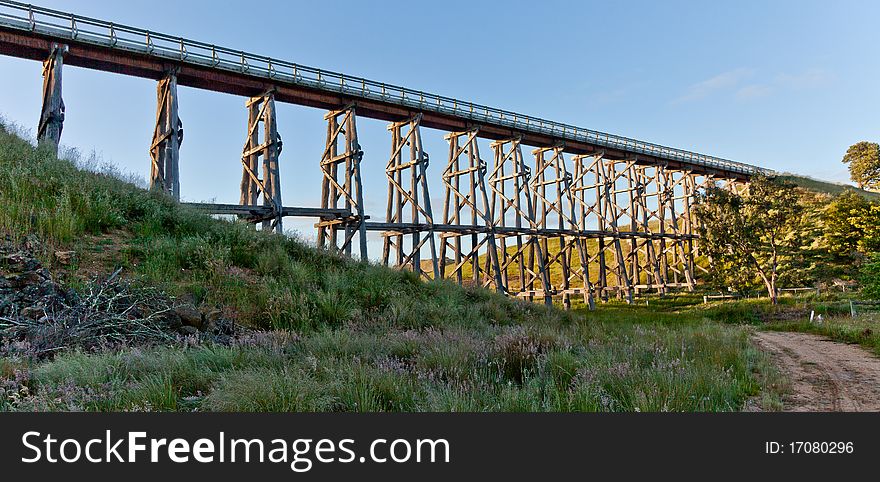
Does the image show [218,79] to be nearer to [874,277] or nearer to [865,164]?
[874,277]

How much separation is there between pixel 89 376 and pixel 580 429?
11.6 feet

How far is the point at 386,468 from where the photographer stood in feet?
8.30

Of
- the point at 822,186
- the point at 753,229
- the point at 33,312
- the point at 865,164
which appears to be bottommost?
the point at 33,312

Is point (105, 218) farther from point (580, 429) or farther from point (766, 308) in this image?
point (766, 308)

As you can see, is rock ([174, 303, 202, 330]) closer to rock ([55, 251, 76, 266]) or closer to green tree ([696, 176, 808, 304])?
rock ([55, 251, 76, 266])

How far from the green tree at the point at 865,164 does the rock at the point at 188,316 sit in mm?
69697

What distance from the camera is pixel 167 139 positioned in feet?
47.7

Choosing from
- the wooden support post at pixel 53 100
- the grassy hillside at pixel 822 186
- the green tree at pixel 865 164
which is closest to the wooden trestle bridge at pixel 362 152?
the wooden support post at pixel 53 100

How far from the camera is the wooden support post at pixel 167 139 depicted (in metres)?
14.2

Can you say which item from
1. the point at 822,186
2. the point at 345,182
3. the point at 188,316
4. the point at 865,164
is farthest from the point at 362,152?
the point at 865,164

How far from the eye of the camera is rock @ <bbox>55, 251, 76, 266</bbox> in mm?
6684

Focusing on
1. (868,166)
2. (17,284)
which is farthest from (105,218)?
(868,166)

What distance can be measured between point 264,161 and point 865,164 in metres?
66.4

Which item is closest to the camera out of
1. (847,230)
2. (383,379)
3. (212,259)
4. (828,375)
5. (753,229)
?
(383,379)
